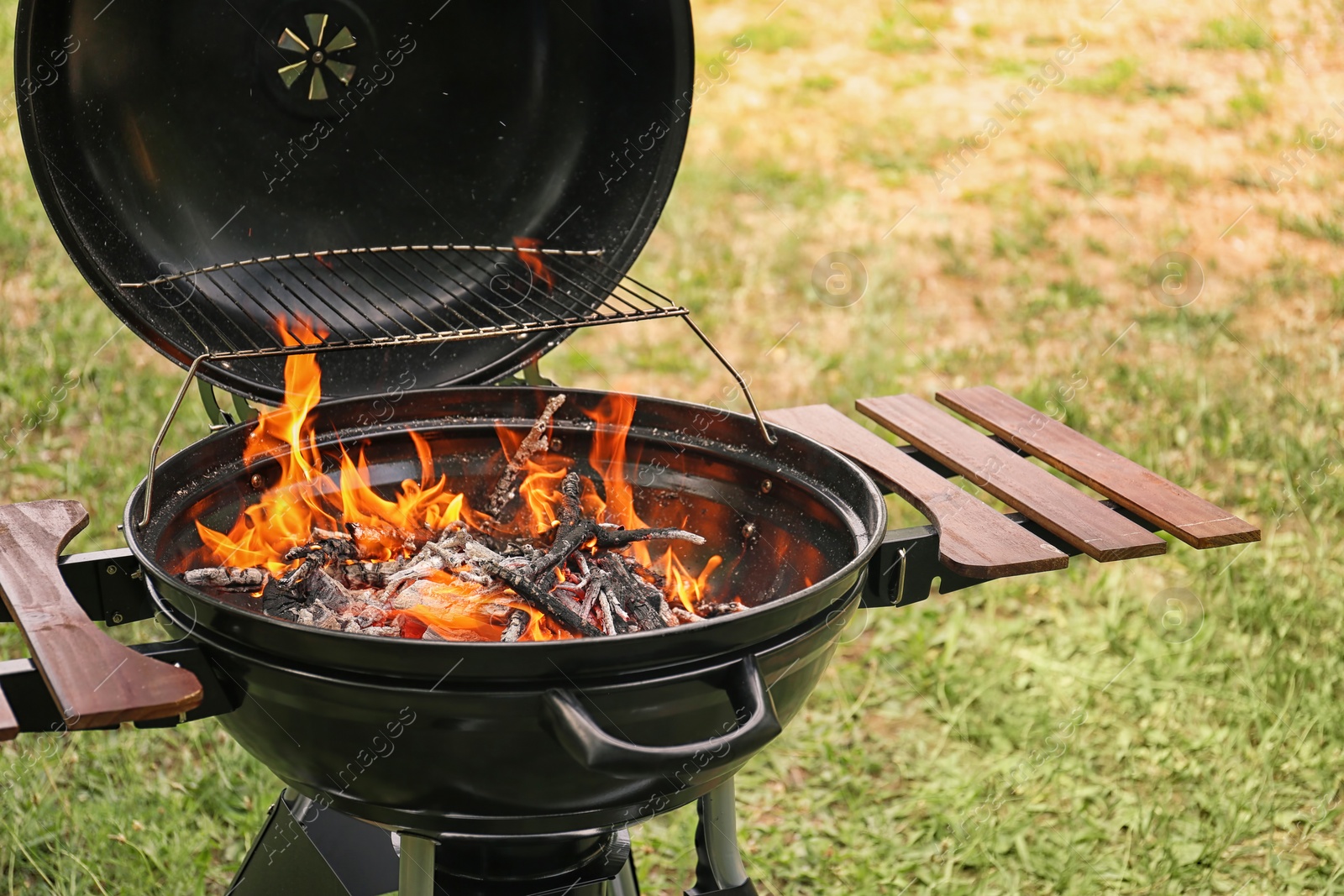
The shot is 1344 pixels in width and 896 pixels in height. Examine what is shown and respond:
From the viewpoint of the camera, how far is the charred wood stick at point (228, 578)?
5.55 ft

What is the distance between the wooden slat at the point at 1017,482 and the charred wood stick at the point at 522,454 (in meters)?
0.64

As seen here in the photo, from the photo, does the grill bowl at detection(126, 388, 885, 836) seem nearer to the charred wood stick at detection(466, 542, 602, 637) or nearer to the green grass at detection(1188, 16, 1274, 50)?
the charred wood stick at detection(466, 542, 602, 637)

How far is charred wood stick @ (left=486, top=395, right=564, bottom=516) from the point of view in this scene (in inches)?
80.2

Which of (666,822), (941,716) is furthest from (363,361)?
Result: (941,716)

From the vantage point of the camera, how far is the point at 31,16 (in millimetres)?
1538

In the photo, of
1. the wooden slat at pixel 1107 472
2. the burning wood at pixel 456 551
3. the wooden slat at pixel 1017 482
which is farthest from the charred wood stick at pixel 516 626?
the wooden slat at pixel 1107 472

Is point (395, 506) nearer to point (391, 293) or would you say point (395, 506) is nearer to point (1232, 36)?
point (391, 293)

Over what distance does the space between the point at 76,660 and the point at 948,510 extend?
4.15 ft

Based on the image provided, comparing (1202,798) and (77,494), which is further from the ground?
(77,494)

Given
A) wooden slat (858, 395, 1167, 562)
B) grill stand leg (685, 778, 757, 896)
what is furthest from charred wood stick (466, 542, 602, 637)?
wooden slat (858, 395, 1167, 562)

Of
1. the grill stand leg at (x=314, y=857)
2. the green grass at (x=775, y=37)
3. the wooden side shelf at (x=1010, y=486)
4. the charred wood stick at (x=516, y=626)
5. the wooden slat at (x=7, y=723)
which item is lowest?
the grill stand leg at (x=314, y=857)

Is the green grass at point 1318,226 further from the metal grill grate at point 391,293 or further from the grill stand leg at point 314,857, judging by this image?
the grill stand leg at point 314,857

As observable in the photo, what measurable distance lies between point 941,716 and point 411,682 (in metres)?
2.16

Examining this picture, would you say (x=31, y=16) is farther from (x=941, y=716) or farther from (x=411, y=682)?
(x=941, y=716)
